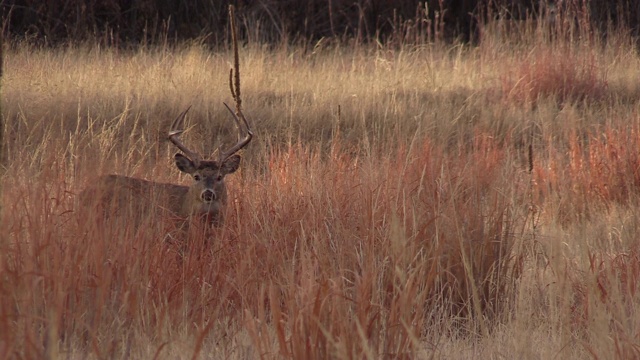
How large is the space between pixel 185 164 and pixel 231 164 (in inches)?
11.3

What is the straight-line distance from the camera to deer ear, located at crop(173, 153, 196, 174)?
639cm

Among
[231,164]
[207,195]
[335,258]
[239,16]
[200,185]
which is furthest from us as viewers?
[239,16]

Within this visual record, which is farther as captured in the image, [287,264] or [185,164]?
[185,164]

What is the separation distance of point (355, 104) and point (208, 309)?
574 cm

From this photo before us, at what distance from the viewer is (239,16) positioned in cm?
1600

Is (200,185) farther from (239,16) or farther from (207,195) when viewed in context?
(239,16)

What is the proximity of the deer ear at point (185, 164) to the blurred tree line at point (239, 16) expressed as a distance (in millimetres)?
8107

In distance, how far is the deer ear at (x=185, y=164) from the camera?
639 centimetres

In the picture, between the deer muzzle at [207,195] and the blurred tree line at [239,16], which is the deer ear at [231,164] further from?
the blurred tree line at [239,16]

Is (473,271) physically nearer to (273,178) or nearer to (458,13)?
(273,178)

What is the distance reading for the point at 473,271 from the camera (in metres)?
4.91

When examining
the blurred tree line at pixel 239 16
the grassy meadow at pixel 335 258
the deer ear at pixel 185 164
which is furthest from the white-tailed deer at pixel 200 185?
the blurred tree line at pixel 239 16

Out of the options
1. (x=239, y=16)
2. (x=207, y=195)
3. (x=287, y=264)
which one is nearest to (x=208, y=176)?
(x=207, y=195)

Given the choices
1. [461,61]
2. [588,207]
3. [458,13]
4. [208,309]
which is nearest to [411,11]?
[458,13]
